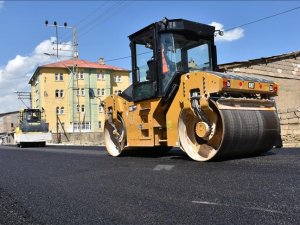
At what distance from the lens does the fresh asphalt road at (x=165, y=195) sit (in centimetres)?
365

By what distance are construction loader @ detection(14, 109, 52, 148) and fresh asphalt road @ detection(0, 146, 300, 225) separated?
64.2 feet

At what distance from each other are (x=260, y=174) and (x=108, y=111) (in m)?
5.80

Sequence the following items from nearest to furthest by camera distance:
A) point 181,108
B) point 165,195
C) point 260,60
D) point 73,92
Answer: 1. point 165,195
2. point 181,108
3. point 260,60
4. point 73,92

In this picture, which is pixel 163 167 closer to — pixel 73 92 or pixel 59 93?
pixel 73 92

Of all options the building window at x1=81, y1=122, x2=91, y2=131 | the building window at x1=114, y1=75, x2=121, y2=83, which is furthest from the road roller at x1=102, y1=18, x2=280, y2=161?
the building window at x1=114, y1=75, x2=121, y2=83

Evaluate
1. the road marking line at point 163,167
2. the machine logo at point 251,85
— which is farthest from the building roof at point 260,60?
the road marking line at point 163,167

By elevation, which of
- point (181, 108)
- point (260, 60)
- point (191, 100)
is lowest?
point (181, 108)

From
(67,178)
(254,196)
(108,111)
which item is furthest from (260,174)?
(108,111)

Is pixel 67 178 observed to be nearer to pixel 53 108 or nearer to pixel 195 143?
pixel 195 143

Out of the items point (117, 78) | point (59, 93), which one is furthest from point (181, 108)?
point (117, 78)

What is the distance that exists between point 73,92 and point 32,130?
32.9 metres

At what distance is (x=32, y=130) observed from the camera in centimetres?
2612

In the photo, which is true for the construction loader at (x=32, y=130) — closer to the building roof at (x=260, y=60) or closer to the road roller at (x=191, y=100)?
the building roof at (x=260, y=60)

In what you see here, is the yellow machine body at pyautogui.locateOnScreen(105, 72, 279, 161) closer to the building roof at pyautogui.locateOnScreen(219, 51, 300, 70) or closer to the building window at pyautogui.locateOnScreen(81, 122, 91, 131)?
the building roof at pyautogui.locateOnScreen(219, 51, 300, 70)
